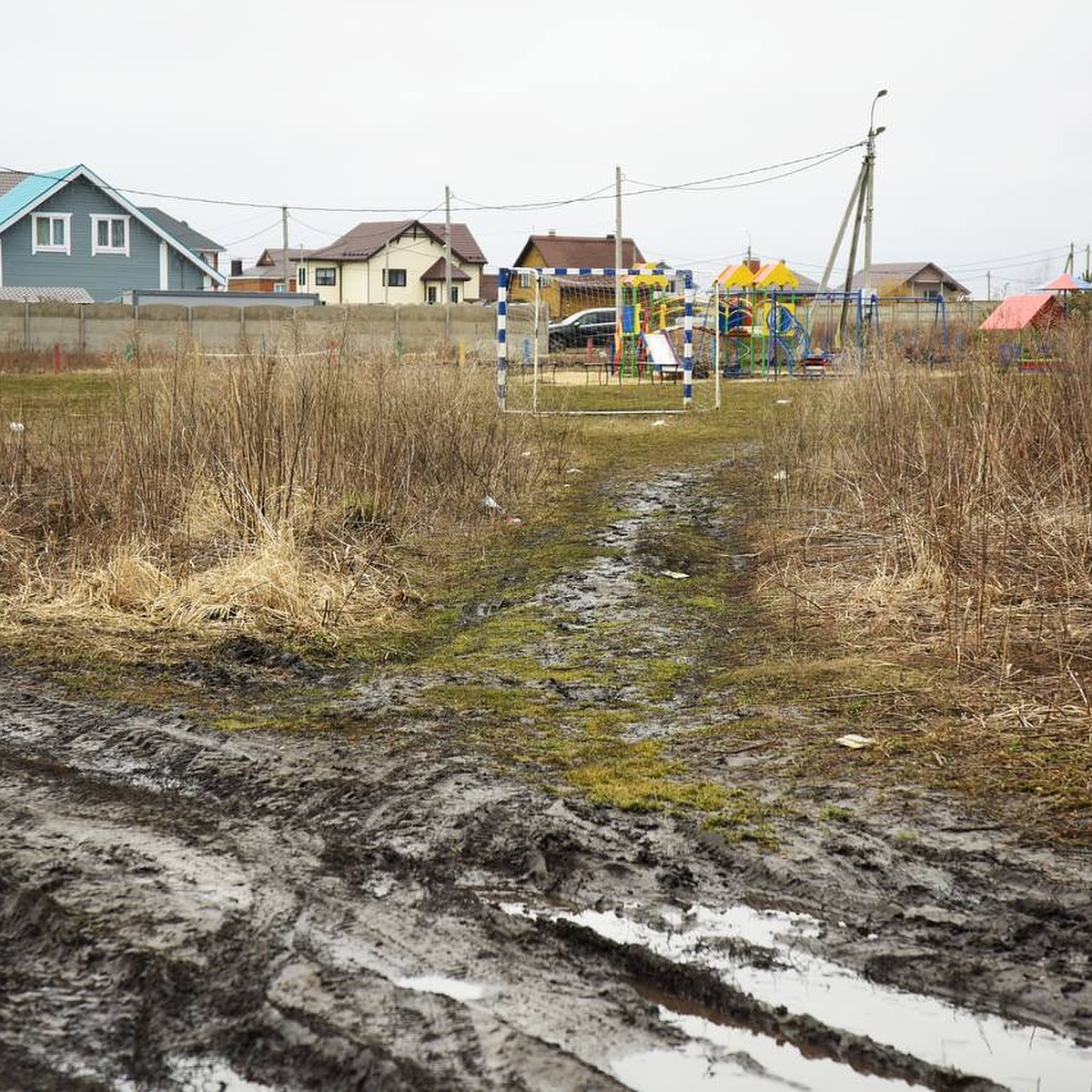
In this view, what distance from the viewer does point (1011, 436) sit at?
814 centimetres

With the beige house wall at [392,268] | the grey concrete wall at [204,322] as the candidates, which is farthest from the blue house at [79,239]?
the beige house wall at [392,268]

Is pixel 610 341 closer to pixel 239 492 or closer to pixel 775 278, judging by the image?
pixel 775 278

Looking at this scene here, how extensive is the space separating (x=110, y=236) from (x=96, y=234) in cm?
46

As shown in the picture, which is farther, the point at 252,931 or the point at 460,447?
the point at 460,447

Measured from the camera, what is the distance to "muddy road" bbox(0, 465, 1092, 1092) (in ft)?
8.98

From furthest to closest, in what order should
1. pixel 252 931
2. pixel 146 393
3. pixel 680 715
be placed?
1. pixel 146 393
2. pixel 680 715
3. pixel 252 931

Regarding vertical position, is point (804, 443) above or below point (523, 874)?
above

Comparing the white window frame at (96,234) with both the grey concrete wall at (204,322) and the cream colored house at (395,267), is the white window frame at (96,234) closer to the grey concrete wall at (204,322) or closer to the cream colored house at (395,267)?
the grey concrete wall at (204,322)

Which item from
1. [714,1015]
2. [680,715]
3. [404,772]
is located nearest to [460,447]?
[680,715]

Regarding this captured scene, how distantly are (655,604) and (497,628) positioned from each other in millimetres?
963

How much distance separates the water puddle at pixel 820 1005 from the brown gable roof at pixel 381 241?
6910cm

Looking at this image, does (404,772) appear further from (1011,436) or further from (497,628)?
(1011,436)

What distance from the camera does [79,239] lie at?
45531 millimetres

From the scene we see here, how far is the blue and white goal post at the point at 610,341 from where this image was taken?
60.1 feet
